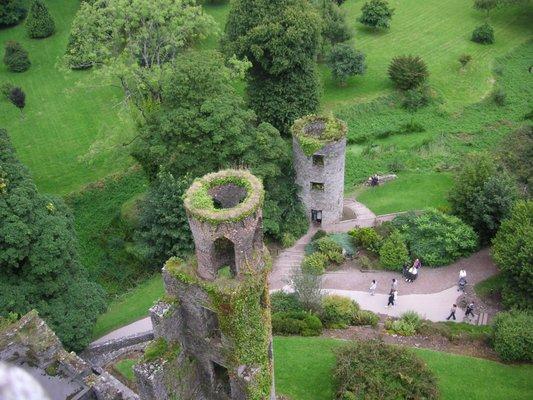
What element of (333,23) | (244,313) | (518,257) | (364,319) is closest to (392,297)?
(364,319)

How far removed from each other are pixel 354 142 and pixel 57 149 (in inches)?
926

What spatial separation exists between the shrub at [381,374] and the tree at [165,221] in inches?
465

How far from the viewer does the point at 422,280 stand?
28375 mm

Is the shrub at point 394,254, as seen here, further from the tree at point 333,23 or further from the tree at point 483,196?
the tree at point 333,23

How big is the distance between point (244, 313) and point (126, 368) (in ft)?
37.1

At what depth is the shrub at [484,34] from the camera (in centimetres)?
5125

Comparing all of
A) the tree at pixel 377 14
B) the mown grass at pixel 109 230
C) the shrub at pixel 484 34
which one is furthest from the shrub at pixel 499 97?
the mown grass at pixel 109 230

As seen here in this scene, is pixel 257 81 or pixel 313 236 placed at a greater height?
pixel 257 81

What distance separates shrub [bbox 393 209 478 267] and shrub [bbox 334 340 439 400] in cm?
883

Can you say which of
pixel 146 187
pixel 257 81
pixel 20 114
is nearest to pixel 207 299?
pixel 146 187

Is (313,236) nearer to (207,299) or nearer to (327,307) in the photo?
(327,307)

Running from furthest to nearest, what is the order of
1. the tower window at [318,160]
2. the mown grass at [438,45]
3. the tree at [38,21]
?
the tree at [38,21] → the mown grass at [438,45] → the tower window at [318,160]

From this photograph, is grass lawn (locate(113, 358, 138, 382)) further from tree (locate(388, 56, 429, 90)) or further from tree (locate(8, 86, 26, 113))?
tree (locate(388, 56, 429, 90))

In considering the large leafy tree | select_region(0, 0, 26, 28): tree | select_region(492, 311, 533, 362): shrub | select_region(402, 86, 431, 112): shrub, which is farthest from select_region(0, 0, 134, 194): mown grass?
select_region(492, 311, 533, 362): shrub
